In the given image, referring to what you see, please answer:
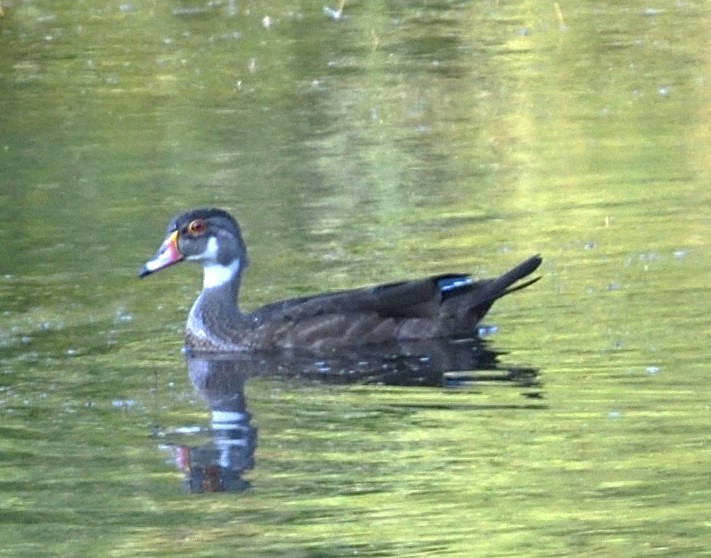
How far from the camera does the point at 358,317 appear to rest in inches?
456

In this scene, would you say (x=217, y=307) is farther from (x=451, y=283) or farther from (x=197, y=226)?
(x=451, y=283)

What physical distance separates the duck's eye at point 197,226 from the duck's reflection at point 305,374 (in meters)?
0.85

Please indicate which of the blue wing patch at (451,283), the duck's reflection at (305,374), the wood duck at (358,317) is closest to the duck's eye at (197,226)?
the wood duck at (358,317)

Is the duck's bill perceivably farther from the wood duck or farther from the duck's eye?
the wood duck

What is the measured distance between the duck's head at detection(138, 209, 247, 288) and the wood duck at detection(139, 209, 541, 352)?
37 centimetres

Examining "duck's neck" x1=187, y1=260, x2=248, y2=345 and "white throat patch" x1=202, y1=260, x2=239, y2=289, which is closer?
"duck's neck" x1=187, y1=260, x2=248, y2=345

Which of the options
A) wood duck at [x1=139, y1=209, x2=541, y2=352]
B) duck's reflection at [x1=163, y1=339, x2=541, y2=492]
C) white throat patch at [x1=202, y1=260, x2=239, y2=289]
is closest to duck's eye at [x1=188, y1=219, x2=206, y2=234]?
white throat patch at [x1=202, y1=260, x2=239, y2=289]

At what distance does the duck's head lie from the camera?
480 inches

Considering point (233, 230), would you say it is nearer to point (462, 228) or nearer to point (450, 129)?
point (462, 228)

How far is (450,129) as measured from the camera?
1798cm

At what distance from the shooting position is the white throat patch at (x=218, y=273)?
39.9 ft

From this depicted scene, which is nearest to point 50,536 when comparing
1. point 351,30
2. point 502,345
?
point 502,345

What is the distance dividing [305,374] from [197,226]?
152 centimetres

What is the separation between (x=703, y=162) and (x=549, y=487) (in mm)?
7660
